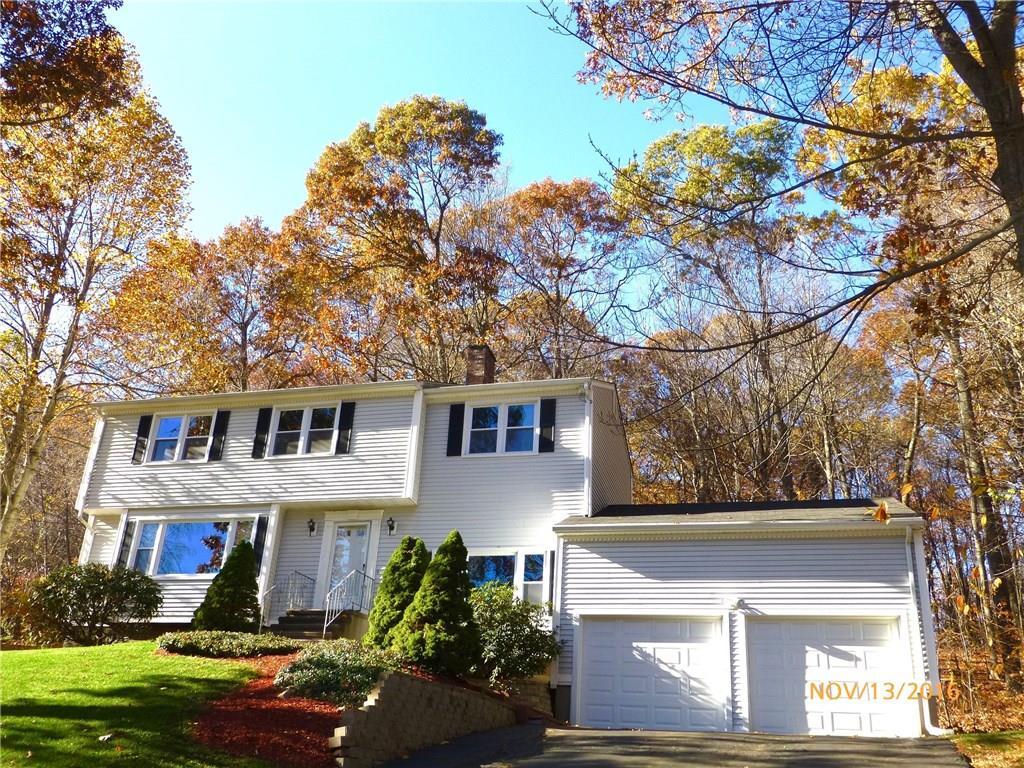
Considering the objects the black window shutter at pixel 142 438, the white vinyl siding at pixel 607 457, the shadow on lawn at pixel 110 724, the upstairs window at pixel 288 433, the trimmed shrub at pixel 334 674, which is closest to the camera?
the shadow on lawn at pixel 110 724

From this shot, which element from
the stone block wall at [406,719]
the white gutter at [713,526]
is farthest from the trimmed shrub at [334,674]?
the white gutter at [713,526]

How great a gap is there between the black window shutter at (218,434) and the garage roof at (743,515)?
8609 mm

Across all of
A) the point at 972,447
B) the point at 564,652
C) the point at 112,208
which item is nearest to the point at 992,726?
the point at 972,447

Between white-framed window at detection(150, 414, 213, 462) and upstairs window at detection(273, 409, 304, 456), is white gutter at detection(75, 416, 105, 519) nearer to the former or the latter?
white-framed window at detection(150, 414, 213, 462)

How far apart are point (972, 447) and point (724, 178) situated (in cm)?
973

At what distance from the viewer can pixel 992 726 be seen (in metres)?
13.5

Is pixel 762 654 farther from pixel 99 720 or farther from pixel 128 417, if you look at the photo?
pixel 128 417

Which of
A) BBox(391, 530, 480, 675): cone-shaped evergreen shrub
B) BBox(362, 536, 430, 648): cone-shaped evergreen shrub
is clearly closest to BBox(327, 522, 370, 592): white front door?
BBox(362, 536, 430, 648): cone-shaped evergreen shrub

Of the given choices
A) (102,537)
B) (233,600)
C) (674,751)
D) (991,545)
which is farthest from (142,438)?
(991,545)

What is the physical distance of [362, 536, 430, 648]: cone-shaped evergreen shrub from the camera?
42.7ft

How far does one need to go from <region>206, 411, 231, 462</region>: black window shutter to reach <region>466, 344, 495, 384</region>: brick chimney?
5.90 m

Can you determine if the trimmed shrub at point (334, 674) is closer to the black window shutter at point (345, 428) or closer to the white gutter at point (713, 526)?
the white gutter at point (713, 526)

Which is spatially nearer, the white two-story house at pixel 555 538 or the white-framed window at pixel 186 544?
the white two-story house at pixel 555 538

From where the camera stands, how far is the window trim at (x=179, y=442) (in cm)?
1903
